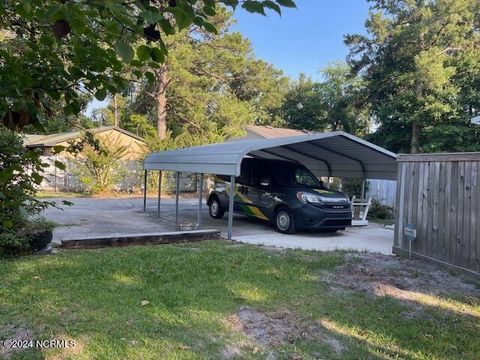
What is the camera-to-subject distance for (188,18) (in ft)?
4.80

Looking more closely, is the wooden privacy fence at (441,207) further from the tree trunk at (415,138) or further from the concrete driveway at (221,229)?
the tree trunk at (415,138)

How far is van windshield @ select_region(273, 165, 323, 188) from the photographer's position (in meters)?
10.7

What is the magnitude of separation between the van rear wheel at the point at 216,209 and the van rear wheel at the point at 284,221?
109 inches

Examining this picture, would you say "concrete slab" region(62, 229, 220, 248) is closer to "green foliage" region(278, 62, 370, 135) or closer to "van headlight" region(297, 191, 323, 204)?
"van headlight" region(297, 191, 323, 204)

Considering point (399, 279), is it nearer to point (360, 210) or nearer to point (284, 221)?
point (284, 221)

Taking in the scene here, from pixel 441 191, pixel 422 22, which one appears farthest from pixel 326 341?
pixel 422 22

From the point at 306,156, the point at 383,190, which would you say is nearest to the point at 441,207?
the point at 306,156

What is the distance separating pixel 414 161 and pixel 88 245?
5.89m

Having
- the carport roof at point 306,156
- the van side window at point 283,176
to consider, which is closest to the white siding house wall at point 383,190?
the carport roof at point 306,156

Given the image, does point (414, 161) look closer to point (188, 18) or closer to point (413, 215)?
point (413, 215)

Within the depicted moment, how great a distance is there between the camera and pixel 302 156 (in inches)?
531

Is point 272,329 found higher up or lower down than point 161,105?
lower down

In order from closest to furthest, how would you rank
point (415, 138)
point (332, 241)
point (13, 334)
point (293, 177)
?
point (13, 334)
point (332, 241)
point (293, 177)
point (415, 138)

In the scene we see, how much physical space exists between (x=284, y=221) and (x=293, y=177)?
1.33 metres
